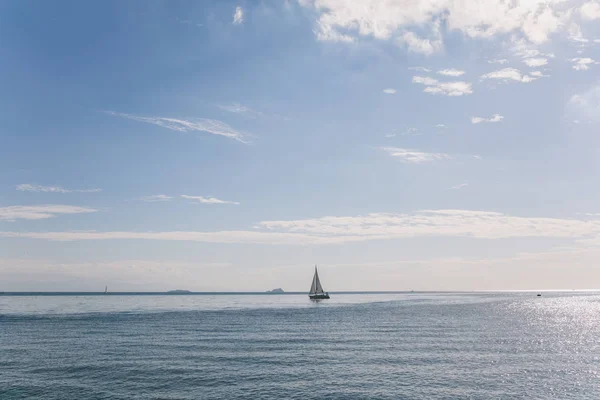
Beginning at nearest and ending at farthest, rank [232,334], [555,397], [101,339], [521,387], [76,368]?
[555,397], [521,387], [76,368], [101,339], [232,334]

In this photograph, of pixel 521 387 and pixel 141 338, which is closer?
pixel 521 387

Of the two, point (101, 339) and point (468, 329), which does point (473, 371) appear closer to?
point (468, 329)

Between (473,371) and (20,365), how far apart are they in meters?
60.4

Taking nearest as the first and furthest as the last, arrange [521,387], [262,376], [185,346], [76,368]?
[521,387] → [262,376] → [76,368] → [185,346]

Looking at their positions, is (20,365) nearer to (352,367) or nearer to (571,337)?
(352,367)

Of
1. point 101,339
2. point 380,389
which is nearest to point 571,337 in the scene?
point 380,389

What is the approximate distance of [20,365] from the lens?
2395 inches

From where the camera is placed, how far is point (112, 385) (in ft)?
164

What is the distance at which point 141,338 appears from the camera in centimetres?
8906

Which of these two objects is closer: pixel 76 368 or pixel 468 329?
pixel 76 368

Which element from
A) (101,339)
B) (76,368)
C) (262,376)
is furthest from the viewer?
(101,339)

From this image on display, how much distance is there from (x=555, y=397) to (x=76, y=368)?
5730 centimetres

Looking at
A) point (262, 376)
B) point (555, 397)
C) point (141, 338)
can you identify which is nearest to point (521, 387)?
point (555, 397)

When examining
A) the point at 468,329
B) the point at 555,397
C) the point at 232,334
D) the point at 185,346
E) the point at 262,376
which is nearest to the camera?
the point at 555,397
